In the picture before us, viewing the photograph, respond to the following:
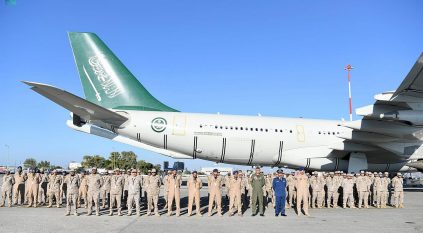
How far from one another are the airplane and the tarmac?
210 inches

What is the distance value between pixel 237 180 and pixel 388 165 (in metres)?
11.8

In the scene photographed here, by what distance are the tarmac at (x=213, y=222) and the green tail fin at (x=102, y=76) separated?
22.1ft

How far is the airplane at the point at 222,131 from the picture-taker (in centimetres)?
1656

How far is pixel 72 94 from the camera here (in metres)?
13.3

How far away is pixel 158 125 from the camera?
16.8 m

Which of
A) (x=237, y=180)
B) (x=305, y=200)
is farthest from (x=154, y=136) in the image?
(x=305, y=200)

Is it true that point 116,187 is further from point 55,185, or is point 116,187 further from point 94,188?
point 55,185

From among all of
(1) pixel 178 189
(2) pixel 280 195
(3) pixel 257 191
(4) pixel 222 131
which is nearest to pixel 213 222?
(1) pixel 178 189

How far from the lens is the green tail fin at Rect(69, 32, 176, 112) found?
1739cm

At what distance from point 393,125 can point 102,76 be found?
13415mm

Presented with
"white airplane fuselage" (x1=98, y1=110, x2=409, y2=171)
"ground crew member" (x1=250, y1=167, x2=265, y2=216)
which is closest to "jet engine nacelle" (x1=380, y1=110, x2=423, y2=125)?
"white airplane fuselage" (x1=98, y1=110, x2=409, y2=171)

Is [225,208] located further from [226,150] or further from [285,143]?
[285,143]

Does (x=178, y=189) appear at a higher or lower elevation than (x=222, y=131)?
lower

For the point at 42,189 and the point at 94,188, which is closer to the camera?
the point at 94,188
